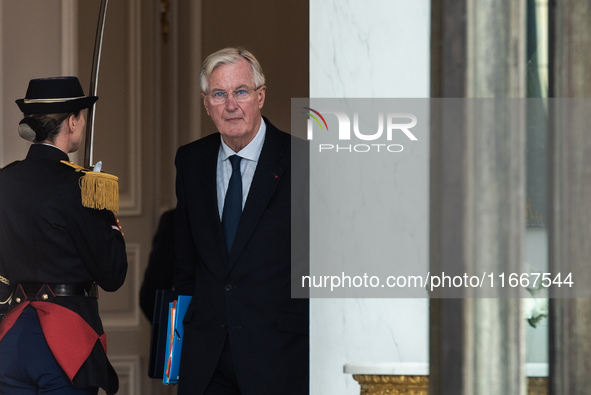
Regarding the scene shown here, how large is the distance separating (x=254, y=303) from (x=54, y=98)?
36.1 inches

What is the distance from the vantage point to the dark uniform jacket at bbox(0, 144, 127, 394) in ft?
8.73

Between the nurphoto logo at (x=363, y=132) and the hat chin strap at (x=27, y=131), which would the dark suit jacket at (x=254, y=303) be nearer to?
the nurphoto logo at (x=363, y=132)

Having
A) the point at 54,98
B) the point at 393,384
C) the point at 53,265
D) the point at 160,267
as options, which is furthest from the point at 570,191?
the point at 160,267

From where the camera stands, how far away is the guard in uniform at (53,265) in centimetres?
266

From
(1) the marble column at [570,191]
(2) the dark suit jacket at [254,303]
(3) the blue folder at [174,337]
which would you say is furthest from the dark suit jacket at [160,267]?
(1) the marble column at [570,191]

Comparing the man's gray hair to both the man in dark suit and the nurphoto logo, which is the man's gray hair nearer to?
the man in dark suit

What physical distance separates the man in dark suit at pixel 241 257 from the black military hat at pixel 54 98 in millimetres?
453

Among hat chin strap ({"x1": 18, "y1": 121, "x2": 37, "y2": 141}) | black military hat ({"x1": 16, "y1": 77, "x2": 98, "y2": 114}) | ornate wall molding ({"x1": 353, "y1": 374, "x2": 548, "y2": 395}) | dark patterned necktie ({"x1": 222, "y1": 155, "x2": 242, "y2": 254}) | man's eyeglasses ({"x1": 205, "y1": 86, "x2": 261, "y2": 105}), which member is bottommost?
ornate wall molding ({"x1": 353, "y1": 374, "x2": 548, "y2": 395})

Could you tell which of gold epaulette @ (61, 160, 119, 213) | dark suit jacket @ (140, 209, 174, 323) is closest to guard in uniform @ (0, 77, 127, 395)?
gold epaulette @ (61, 160, 119, 213)

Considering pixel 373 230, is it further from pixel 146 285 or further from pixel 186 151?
pixel 146 285

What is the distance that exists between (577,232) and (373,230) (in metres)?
0.46

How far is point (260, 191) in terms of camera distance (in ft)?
8.14

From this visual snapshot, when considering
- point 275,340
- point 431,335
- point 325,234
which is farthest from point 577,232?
point 275,340

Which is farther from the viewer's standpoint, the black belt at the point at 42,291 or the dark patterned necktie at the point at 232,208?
the black belt at the point at 42,291
